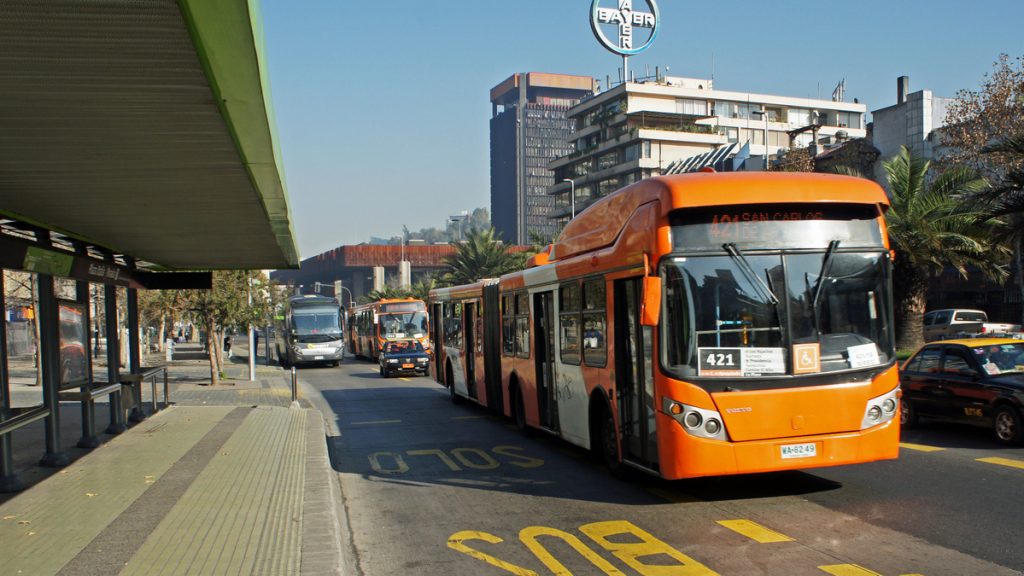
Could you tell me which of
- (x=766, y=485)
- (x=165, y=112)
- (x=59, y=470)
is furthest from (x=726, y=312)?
(x=59, y=470)

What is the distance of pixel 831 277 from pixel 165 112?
20.9 feet

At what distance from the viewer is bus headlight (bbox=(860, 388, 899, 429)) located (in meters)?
9.11

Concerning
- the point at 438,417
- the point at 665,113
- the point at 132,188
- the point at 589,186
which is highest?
the point at 665,113

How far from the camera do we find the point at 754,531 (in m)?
8.31

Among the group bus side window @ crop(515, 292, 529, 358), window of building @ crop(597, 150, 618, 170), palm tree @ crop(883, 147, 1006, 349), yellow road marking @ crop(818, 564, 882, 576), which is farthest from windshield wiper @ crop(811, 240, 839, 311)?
window of building @ crop(597, 150, 618, 170)

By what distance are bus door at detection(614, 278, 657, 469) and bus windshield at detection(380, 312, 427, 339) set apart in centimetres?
3480

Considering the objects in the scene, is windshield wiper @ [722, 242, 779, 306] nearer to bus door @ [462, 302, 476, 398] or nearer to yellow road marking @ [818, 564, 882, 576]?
yellow road marking @ [818, 564, 882, 576]

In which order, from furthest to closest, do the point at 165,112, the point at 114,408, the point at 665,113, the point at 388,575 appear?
the point at 665,113, the point at 114,408, the point at 388,575, the point at 165,112

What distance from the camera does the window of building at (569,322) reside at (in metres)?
12.2

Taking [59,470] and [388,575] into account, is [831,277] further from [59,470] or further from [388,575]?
[59,470]

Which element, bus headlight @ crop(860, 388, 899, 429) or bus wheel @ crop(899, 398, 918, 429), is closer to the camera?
bus headlight @ crop(860, 388, 899, 429)

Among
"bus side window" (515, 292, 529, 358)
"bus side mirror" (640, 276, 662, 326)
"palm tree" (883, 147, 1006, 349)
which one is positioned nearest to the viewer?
"bus side mirror" (640, 276, 662, 326)

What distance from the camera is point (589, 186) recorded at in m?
99.0

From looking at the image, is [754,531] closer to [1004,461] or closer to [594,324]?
[594,324]
